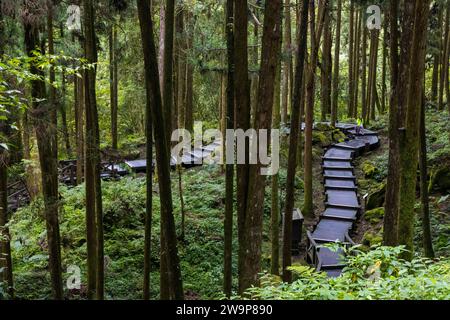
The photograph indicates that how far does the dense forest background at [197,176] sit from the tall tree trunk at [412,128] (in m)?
0.02

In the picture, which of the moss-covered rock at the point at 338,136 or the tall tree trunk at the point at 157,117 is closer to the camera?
the tall tree trunk at the point at 157,117

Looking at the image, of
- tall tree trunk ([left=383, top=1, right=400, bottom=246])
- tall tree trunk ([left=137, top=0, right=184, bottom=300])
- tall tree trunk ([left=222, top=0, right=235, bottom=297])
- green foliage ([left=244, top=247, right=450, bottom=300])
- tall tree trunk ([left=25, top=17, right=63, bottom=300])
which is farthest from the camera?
tall tree trunk ([left=25, top=17, right=63, bottom=300])

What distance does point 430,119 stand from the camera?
69.9ft

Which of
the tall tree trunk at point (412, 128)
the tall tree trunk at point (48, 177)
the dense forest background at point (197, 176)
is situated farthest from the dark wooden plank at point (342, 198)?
the tall tree trunk at point (48, 177)

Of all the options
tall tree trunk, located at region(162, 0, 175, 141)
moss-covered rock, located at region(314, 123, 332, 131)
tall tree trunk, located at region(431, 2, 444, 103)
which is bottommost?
moss-covered rock, located at region(314, 123, 332, 131)

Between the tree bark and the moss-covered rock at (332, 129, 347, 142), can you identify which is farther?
the moss-covered rock at (332, 129, 347, 142)

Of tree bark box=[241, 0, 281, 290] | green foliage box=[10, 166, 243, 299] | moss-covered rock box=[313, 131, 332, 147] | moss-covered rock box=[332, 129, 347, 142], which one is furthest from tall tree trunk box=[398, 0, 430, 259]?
moss-covered rock box=[332, 129, 347, 142]

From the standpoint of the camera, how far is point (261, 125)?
560 cm

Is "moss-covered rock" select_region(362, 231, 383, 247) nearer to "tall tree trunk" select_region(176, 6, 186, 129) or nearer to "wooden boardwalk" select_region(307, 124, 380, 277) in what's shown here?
"wooden boardwalk" select_region(307, 124, 380, 277)

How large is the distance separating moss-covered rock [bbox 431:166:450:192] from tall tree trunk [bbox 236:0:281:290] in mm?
10333

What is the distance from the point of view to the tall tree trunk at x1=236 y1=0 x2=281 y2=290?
5.47m

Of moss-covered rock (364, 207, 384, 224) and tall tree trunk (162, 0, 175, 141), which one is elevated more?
tall tree trunk (162, 0, 175, 141)

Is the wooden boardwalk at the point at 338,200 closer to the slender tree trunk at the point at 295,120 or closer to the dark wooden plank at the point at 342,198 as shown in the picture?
the dark wooden plank at the point at 342,198

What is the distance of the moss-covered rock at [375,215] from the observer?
44.7 ft
